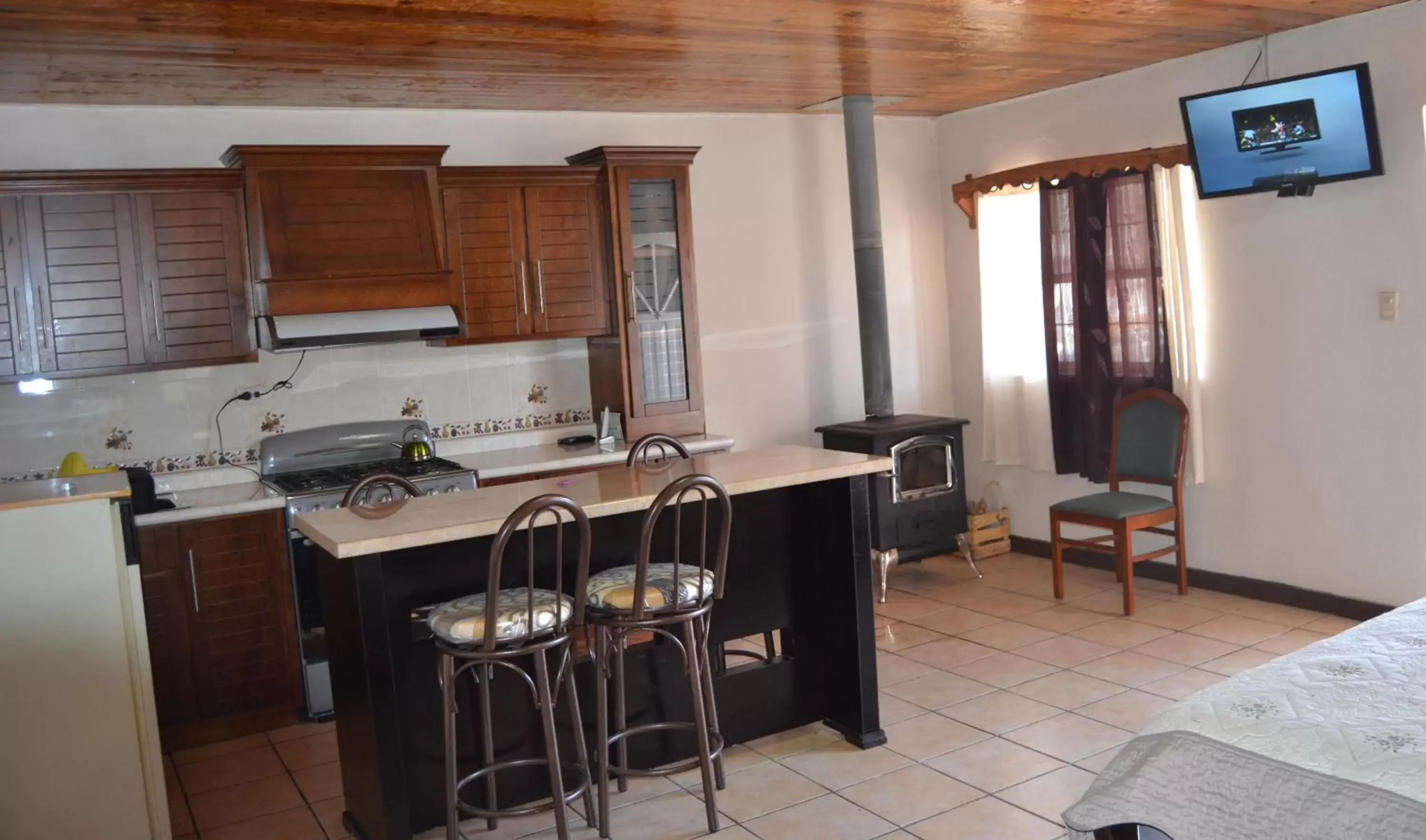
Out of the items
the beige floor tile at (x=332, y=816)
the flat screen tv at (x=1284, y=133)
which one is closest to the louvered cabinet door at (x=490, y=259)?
the beige floor tile at (x=332, y=816)

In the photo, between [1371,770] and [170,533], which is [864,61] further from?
[1371,770]

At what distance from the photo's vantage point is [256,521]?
416 cm

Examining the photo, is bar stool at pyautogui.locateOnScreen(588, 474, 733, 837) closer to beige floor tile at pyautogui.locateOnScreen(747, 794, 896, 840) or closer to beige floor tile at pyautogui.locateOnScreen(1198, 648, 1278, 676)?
beige floor tile at pyautogui.locateOnScreen(747, 794, 896, 840)

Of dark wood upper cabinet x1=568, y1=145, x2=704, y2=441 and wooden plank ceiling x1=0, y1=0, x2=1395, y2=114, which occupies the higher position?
wooden plank ceiling x1=0, y1=0, x2=1395, y2=114

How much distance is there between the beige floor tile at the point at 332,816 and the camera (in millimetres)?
3309

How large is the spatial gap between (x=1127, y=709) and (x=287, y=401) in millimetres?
3361

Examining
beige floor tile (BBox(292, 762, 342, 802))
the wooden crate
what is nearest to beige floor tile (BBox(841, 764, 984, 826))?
beige floor tile (BBox(292, 762, 342, 802))

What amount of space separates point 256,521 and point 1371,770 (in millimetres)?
3528

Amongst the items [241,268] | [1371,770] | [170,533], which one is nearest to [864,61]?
[241,268]

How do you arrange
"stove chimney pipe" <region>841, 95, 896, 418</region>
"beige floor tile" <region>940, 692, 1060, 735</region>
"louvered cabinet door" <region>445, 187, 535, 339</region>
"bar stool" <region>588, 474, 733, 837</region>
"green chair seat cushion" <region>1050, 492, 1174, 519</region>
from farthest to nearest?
1. "stove chimney pipe" <region>841, 95, 896, 418</region>
2. "green chair seat cushion" <region>1050, 492, 1174, 519</region>
3. "louvered cabinet door" <region>445, 187, 535, 339</region>
4. "beige floor tile" <region>940, 692, 1060, 735</region>
5. "bar stool" <region>588, 474, 733, 837</region>

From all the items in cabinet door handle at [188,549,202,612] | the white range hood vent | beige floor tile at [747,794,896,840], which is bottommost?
beige floor tile at [747,794,896,840]

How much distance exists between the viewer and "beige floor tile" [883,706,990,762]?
3.61m

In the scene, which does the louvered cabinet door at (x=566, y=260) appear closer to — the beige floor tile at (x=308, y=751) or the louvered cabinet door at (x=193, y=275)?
the louvered cabinet door at (x=193, y=275)

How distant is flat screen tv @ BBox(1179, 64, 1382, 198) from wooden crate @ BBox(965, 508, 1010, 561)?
6.48ft
